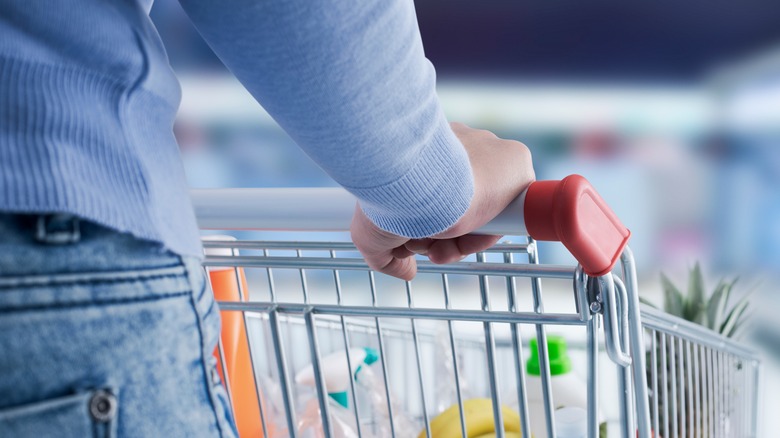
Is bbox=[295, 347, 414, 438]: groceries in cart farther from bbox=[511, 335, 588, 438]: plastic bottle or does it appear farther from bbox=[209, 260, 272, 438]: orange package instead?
bbox=[511, 335, 588, 438]: plastic bottle

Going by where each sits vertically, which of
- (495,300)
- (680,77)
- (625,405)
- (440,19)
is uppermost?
(440,19)

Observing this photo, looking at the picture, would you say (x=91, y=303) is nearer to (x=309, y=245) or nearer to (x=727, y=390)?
(x=309, y=245)

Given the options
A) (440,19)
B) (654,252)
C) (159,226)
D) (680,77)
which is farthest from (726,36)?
(159,226)

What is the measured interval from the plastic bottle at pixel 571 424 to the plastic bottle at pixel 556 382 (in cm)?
16

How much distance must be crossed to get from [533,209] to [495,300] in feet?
5.82

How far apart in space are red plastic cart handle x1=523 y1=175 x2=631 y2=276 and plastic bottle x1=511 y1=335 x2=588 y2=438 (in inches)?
23.2

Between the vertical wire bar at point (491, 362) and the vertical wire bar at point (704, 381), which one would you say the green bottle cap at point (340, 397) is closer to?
the vertical wire bar at point (491, 362)

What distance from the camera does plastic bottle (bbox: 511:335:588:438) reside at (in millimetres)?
1109

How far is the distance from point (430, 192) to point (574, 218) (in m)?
0.13

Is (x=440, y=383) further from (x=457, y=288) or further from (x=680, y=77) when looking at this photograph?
(x=680, y=77)

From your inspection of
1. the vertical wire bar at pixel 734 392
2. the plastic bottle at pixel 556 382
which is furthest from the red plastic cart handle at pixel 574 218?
the vertical wire bar at pixel 734 392

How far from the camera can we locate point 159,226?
0.34m

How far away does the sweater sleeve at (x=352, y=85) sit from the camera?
0.33 m

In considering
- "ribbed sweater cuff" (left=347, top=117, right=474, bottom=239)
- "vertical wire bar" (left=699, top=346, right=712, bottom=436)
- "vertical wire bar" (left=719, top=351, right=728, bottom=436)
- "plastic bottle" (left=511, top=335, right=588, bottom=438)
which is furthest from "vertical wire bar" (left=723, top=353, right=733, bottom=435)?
"ribbed sweater cuff" (left=347, top=117, right=474, bottom=239)
